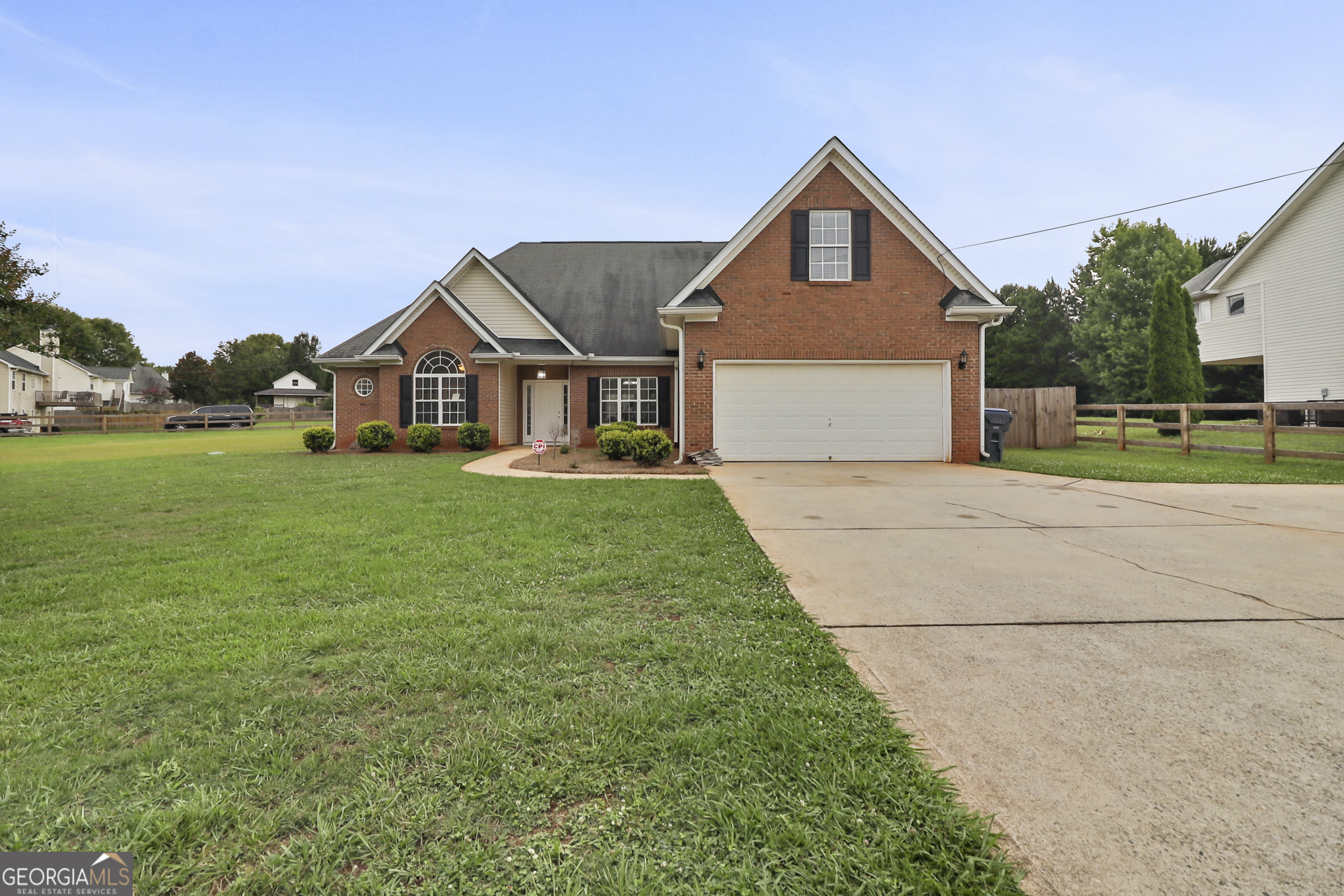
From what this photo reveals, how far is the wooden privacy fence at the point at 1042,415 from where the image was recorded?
1695 cm

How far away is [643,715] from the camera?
2.38 m

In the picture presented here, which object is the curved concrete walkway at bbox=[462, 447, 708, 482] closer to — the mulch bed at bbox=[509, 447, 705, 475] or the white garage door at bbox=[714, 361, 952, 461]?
the mulch bed at bbox=[509, 447, 705, 475]

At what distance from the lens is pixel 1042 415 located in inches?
671

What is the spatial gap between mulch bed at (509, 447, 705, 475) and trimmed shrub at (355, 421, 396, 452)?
5.02 m

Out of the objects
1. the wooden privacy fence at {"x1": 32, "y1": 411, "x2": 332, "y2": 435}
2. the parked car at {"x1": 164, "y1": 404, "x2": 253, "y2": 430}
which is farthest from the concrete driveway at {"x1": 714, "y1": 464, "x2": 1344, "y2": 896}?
the wooden privacy fence at {"x1": 32, "y1": 411, "x2": 332, "y2": 435}

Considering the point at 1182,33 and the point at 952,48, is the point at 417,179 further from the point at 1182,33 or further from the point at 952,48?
the point at 1182,33

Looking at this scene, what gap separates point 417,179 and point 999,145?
21.3 m

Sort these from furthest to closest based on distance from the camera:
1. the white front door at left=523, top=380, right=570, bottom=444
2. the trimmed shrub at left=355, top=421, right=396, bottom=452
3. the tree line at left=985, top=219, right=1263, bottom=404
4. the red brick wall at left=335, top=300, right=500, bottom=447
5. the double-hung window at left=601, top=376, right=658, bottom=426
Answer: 1. the tree line at left=985, top=219, right=1263, bottom=404
2. the white front door at left=523, top=380, right=570, bottom=444
3. the double-hung window at left=601, top=376, right=658, bottom=426
4. the red brick wall at left=335, top=300, right=500, bottom=447
5. the trimmed shrub at left=355, top=421, right=396, bottom=452

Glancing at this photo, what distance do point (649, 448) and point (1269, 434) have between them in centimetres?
1323

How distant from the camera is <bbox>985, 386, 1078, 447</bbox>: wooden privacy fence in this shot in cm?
1695

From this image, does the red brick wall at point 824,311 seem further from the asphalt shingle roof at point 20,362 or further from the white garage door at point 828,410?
the asphalt shingle roof at point 20,362

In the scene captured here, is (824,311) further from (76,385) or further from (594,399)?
(76,385)

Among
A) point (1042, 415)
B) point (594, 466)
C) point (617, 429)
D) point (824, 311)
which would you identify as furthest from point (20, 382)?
point (1042, 415)
